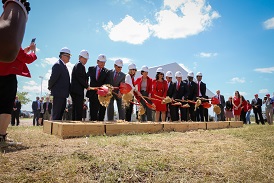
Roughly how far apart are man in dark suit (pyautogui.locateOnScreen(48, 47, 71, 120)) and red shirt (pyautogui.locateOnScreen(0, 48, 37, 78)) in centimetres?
154

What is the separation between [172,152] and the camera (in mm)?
3107

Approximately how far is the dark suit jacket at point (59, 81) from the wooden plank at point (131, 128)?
1652 mm

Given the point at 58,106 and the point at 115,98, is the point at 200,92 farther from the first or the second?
the point at 58,106

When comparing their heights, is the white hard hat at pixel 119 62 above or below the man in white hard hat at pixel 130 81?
above

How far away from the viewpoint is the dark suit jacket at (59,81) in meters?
5.65

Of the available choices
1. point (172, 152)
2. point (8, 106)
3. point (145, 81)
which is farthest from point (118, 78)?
point (172, 152)

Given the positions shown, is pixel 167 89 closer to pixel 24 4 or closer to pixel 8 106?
pixel 8 106

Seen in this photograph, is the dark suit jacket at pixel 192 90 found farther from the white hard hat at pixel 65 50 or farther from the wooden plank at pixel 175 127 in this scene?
the white hard hat at pixel 65 50

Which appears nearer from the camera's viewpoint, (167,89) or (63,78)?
(63,78)

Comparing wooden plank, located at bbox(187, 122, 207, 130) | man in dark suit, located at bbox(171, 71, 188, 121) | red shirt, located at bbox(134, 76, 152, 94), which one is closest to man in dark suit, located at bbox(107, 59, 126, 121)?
red shirt, located at bbox(134, 76, 152, 94)

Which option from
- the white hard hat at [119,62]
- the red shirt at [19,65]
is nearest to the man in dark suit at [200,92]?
the white hard hat at [119,62]

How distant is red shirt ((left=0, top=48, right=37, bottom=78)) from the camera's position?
359cm

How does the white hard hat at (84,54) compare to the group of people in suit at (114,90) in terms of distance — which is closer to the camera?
→ the group of people in suit at (114,90)

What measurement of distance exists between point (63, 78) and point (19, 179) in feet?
13.0
